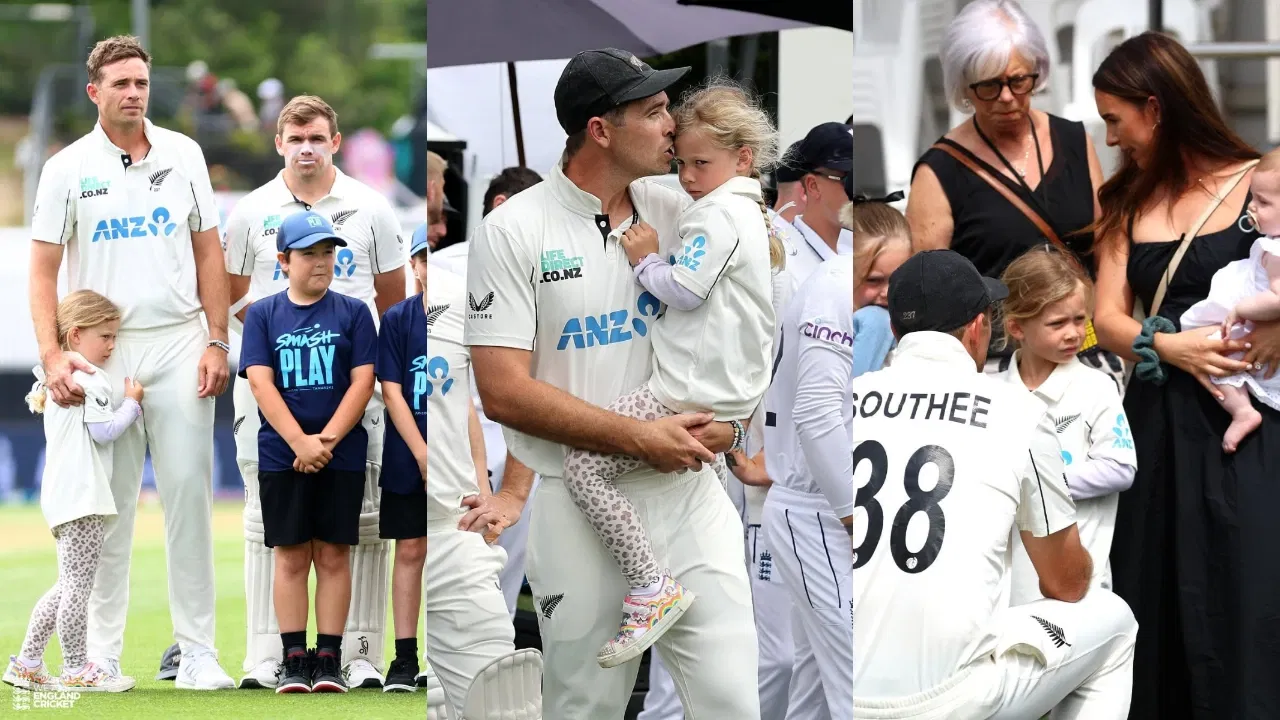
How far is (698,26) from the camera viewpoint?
3256mm

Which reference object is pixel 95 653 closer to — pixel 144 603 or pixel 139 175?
pixel 144 603

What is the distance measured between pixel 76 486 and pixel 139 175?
2.75 ft

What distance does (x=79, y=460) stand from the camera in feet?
12.6

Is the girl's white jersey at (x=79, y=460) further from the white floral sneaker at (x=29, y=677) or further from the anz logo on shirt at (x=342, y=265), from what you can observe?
the anz logo on shirt at (x=342, y=265)

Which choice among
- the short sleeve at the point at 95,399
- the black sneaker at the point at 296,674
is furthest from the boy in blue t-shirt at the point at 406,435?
the short sleeve at the point at 95,399

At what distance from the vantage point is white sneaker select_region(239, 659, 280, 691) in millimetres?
3885

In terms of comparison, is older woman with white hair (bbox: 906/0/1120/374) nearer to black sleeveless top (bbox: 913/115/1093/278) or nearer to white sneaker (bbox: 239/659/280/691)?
black sleeveless top (bbox: 913/115/1093/278)

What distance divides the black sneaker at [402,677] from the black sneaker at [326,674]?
0.12 metres

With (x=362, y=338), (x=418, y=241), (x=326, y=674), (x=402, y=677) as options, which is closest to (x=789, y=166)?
(x=418, y=241)

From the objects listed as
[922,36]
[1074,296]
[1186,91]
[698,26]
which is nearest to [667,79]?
[698,26]

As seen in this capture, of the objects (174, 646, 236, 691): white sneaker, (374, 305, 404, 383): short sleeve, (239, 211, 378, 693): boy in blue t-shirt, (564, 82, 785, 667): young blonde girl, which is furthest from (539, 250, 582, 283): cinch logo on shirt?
(174, 646, 236, 691): white sneaker

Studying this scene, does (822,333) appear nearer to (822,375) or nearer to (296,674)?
(822,375)

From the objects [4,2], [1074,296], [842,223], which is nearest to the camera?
[842,223]

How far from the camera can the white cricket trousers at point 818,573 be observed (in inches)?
131
